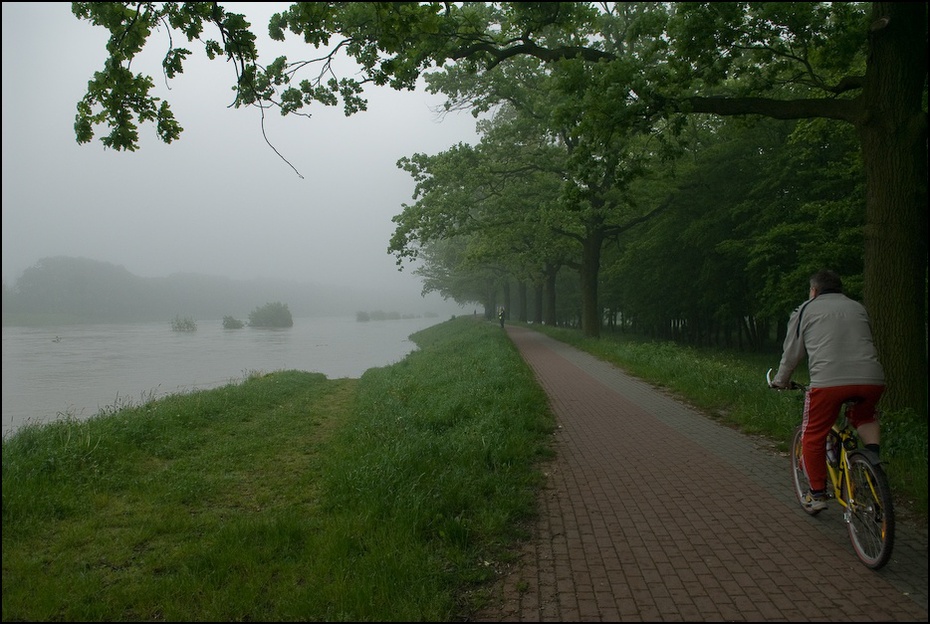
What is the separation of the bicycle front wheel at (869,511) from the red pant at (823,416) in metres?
0.24

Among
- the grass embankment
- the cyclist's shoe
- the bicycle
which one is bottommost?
the grass embankment

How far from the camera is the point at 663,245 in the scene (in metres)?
22.8

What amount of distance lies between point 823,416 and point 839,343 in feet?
1.77

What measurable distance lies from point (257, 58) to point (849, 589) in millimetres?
6463

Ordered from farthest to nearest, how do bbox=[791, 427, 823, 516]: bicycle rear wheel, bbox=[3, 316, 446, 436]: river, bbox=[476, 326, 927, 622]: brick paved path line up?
bbox=[3, 316, 446, 436]: river, bbox=[791, 427, 823, 516]: bicycle rear wheel, bbox=[476, 326, 927, 622]: brick paved path

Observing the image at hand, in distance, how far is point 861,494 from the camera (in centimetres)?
364

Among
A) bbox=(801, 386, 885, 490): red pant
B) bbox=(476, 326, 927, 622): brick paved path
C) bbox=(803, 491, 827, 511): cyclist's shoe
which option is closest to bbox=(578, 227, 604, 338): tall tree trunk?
bbox=(476, 326, 927, 622): brick paved path

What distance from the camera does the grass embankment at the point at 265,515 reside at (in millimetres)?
3279

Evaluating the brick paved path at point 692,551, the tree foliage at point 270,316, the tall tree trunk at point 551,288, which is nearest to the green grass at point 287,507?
the brick paved path at point 692,551

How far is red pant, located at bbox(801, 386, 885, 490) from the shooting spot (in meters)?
3.76

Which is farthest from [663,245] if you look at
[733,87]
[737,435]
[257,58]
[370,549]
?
[370,549]

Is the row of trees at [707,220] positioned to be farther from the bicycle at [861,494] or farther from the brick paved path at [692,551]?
the bicycle at [861,494]

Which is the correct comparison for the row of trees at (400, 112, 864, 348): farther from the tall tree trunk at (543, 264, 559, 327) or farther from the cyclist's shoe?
the cyclist's shoe

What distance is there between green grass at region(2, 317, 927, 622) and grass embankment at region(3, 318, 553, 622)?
0.01m
